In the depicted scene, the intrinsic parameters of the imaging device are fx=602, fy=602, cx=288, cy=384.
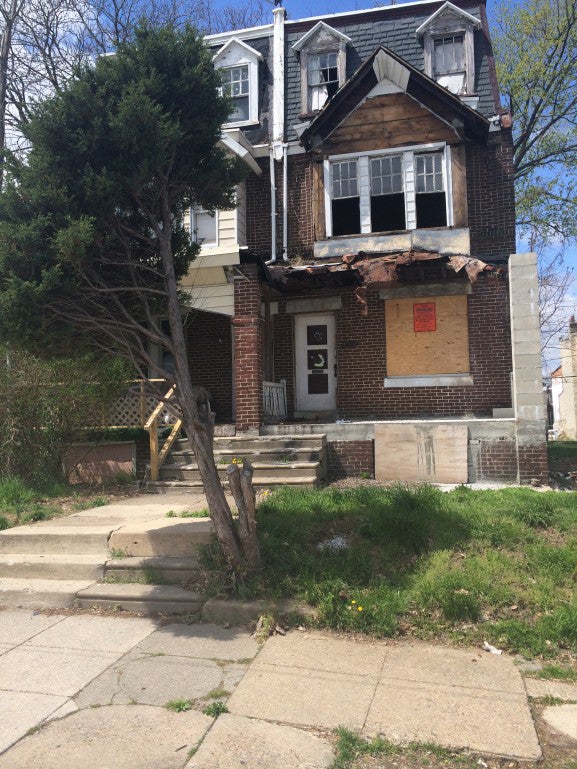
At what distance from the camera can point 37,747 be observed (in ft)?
11.2

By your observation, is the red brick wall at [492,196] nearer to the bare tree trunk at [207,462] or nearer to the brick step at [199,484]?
the brick step at [199,484]

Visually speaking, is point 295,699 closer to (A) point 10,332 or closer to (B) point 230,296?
(A) point 10,332

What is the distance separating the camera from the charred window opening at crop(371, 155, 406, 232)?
1320 centimetres

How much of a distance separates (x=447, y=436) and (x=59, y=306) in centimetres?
697

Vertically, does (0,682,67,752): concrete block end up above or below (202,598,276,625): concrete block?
below

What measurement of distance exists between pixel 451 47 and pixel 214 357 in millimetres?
9179

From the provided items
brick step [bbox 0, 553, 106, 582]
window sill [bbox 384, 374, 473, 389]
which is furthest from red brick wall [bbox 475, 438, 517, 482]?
brick step [bbox 0, 553, 106, 582]

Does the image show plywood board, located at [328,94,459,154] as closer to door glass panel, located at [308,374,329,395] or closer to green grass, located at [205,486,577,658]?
door glass panel, located at [308,374,329,395]

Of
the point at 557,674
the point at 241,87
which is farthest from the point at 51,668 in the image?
the point at 241,87

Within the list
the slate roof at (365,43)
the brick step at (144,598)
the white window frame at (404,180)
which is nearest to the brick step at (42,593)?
the brick step at (144,598)

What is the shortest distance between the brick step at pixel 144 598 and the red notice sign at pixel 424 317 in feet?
28.6

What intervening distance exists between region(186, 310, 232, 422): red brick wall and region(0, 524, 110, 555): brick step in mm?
7458

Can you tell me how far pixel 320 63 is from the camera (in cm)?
1474

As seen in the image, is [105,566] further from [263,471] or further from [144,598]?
[263,471]
